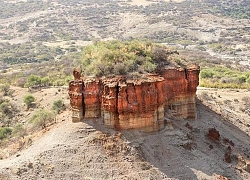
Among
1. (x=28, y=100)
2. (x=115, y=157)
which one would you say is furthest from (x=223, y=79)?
(x=115, y=157)

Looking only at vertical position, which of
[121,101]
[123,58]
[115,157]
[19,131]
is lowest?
[19,131]

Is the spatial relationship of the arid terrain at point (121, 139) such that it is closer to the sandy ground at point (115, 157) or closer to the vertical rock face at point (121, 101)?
the sandy ground at point (115, 157)

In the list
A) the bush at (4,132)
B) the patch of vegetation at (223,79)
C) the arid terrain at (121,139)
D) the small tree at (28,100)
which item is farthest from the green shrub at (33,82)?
the patch of vegetation at (223,79)

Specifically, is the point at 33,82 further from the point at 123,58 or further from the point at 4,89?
the point at 123,58

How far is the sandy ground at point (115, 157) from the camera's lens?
24.4 m

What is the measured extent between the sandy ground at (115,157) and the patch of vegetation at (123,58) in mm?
3861

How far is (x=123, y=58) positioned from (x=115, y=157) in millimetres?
7724

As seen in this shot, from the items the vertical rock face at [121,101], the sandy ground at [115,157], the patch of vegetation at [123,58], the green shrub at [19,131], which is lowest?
the green shrub at [19,131]

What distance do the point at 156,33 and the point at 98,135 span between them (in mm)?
121354

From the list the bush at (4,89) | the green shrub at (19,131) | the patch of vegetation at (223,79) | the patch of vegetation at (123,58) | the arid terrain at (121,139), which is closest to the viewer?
the arid terrain at (121,139)

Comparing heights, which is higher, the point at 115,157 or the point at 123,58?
the point at 123,58

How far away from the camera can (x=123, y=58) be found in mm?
29297

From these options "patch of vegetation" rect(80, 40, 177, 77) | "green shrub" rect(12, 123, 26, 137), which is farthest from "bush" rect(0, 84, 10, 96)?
"patch of vegetation" rect(80, 40, 177, 77)

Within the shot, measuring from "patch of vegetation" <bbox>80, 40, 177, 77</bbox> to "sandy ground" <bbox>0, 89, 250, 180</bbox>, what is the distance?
3.86 meters
